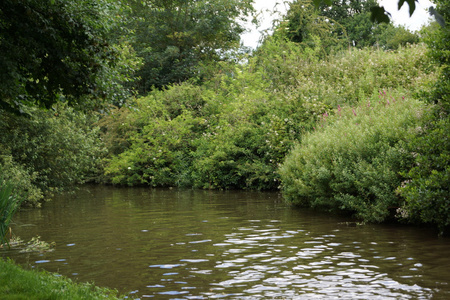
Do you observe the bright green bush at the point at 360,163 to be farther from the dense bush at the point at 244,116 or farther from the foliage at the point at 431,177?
the dense bush at the point at 244,116

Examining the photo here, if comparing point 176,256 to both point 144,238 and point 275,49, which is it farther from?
point 275,49

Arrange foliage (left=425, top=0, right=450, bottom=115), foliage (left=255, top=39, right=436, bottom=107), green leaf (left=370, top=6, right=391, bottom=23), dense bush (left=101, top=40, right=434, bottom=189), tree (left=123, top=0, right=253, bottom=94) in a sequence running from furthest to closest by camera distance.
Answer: tree (left=123, top=0, right=253, bottom=94) → dense bush (left=101, top=40, right=434, bottom=189) → foliage (left=255, top=39, right=436, bottom=107) → foliage (left=425, top=0, right=450, bottom=115) → green leaf (left=370, top=6, right=391, bottom=23)

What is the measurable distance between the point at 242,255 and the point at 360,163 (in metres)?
5.41

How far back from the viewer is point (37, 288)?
6.80 metres

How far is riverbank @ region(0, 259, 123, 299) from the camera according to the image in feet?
21.6

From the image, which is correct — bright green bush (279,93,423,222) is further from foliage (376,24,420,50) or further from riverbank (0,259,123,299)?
foliage (376,24,420,50)

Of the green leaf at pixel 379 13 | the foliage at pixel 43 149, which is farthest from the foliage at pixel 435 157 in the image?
the foliage at pixel 43 149

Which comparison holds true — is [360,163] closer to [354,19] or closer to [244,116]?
[244,116]

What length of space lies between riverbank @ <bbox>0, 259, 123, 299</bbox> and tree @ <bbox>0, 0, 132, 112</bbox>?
362cm

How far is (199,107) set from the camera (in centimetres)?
3294

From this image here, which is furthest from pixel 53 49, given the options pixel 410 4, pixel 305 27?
pixel 305 27

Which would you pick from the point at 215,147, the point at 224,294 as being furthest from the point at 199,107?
the point at 224,294

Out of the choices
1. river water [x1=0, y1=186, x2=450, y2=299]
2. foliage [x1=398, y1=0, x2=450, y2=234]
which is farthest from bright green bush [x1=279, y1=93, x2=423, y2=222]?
foliage [x1=398, y1=0, x2=450, y2=234]

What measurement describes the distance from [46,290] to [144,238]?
591 cm
